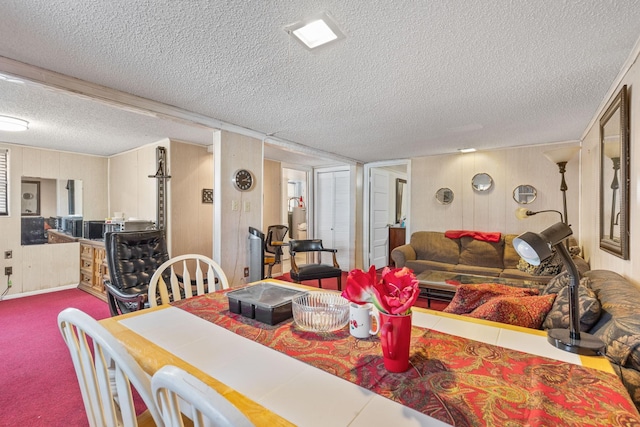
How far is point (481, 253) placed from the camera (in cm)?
422

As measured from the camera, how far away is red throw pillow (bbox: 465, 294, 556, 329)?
1.33m

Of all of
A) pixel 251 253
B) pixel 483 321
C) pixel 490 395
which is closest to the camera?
pixel 490 395

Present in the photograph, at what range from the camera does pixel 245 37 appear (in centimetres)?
166

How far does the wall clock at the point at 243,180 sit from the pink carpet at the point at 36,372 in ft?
6.94

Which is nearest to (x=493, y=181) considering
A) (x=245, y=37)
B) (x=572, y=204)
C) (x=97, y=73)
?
(x=572, y=204)

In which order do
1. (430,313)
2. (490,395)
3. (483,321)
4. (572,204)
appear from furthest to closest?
(572,204)
(430,313)
(483,321)
(490,395)

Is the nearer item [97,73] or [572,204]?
[97,73]

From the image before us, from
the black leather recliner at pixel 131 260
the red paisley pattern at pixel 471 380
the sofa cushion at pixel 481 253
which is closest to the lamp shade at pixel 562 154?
the sofa cushion at pixel 481 253

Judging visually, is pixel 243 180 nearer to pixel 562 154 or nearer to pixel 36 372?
pixel 36 372

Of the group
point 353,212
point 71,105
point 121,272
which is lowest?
point 121,272

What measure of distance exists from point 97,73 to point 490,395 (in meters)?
2.82

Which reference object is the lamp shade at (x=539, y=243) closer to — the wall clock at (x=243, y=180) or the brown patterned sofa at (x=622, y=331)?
the brown patterned sofa at (x=622, y=331)

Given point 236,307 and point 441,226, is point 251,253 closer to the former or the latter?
point 236,307

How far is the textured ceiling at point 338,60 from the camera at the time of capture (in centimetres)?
145
